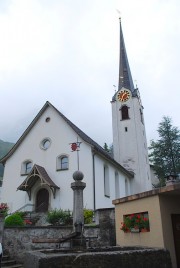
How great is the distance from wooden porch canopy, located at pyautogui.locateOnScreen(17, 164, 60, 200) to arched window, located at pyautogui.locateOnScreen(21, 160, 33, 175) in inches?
62.8

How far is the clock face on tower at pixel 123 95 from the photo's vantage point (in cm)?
3459

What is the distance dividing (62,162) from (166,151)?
21.7m

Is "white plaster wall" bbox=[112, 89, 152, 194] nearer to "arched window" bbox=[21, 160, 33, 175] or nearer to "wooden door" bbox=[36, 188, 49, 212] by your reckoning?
"wooden door" bbox=[36, 188, 49, 212]

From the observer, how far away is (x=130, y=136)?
31922mm

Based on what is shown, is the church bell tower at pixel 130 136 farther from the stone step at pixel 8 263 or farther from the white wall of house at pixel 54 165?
the stone step at pixel 8 263

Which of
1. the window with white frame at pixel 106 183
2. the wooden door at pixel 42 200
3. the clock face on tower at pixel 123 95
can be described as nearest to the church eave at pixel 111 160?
the window with white frame at pixel 106 183

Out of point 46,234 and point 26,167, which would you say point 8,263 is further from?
point 26,167

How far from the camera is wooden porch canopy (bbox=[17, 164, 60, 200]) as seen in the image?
1998 centimetres

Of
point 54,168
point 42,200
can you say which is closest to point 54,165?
point 54,168

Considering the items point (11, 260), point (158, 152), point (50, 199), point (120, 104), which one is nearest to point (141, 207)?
point (11, 260)

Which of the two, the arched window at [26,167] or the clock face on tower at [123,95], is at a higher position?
the clock face on tower at [123,95]

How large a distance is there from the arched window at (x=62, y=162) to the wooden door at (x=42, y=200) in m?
2.13

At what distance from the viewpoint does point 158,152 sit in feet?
129

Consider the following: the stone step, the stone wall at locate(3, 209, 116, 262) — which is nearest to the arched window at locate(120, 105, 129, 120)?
the stone wall at locate(3, 209, 116, 262)
